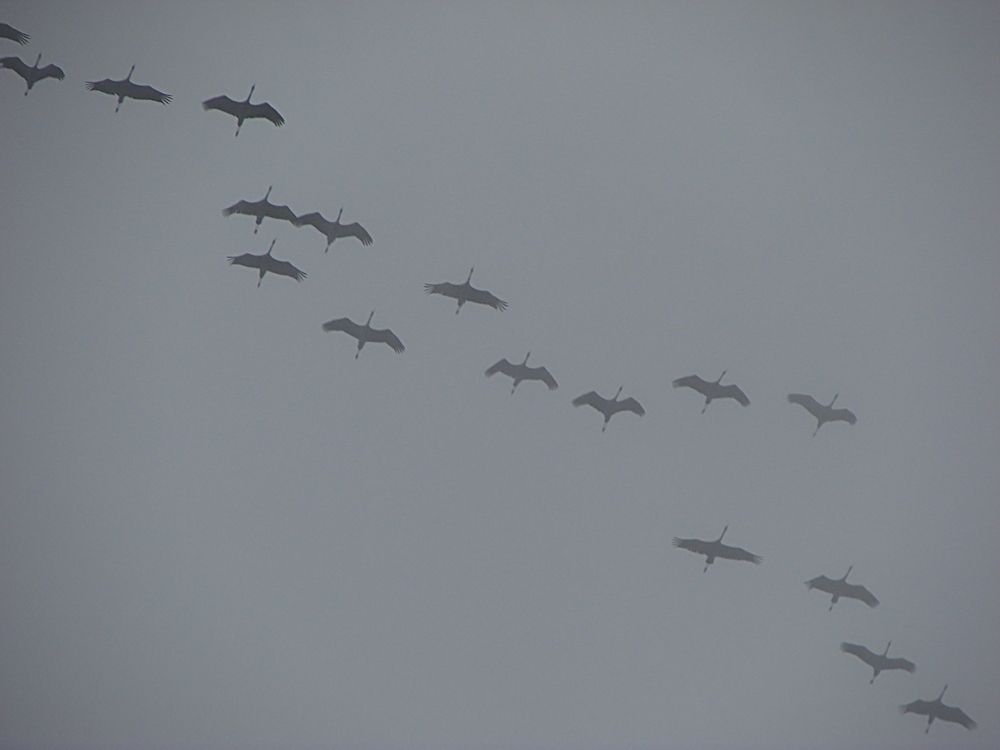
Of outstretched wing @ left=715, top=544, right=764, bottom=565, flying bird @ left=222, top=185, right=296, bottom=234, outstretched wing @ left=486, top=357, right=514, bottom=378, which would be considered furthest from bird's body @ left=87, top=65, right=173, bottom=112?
outstretched wing @ left=715, top=544, right=764, bottom=565

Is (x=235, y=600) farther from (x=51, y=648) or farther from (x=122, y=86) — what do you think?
(x=122, y=86)

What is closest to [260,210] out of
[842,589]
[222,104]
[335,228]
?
[335,228]

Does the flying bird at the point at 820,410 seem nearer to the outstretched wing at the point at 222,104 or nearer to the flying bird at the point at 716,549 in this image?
the flying bird at the point at 716,549

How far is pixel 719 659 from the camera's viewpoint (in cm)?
9406

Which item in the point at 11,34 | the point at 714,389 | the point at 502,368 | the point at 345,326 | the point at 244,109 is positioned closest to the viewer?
the point at 244,109

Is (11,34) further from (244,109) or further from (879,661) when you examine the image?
(879,661)

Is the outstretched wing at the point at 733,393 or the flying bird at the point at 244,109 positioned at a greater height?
the flying bird at the point at 244,109

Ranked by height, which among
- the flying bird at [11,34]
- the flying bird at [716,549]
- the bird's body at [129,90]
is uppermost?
the flying bird at [11,34]

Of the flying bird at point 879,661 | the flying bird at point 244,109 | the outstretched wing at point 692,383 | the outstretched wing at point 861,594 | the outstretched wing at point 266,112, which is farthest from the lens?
the flying bird at point 879,661

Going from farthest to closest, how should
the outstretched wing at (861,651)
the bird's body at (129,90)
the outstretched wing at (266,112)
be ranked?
the outstretched wing at (861,651)
the bird's body at (129,90)
the outstretched wing at (266,112)

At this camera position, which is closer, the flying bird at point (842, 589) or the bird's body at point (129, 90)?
the bird's body at point (129, 90)

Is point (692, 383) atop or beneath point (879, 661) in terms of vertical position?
atop

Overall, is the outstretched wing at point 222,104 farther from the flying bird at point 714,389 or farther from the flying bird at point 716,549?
the flying bird at point 716,549

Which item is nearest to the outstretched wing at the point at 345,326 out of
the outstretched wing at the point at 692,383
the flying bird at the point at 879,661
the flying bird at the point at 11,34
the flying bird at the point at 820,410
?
the outstretched wing at the point at 692,383
